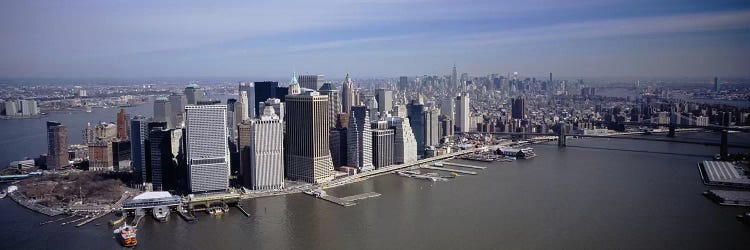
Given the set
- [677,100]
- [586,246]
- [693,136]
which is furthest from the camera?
[677,100]

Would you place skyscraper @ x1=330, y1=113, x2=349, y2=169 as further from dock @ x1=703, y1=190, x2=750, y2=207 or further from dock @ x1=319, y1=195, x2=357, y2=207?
dock @ x1=703, y1=190, x2=750, y2=207

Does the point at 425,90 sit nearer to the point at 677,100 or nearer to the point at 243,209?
the point at 677,100

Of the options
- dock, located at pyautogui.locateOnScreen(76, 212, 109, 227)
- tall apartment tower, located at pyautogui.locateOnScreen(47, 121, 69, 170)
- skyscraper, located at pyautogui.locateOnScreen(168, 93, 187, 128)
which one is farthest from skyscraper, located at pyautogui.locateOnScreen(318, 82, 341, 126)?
dock, located at pyautogui.locateOnScreen(76, 212, 109, 227)

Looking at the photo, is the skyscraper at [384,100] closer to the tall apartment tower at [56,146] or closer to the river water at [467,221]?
the river water at [467,221]

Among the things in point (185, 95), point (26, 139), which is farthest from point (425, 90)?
point (26, 139)

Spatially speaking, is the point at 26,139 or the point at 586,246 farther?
the point at 26,139
